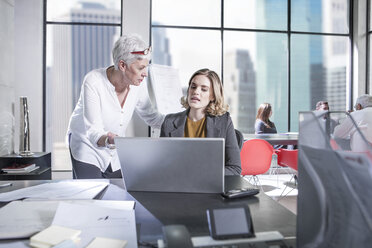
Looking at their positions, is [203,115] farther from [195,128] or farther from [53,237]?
[53,237]

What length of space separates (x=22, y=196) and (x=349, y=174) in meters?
1.09

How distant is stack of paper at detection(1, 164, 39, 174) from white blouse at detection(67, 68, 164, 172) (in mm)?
1418

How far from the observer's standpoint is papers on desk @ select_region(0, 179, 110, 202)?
1165 mm

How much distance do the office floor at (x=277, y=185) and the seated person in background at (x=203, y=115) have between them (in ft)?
7.59

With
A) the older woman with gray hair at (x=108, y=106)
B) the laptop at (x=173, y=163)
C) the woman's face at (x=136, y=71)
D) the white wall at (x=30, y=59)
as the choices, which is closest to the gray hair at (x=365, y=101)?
the older woman with gray hair at (x=108, y=106)

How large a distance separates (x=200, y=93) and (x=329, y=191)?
1566 millimetres

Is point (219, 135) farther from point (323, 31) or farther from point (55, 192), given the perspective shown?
point (323, 31)

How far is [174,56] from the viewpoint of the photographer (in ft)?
19.7

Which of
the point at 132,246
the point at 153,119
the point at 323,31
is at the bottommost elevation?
the point at 132,246

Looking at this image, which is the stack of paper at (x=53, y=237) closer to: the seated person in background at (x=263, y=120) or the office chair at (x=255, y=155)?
the office chair at (x=255, y=155)

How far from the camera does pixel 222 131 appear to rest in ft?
6.57

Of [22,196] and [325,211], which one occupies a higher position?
[325,211]

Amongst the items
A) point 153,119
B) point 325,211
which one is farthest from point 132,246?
point 153,119

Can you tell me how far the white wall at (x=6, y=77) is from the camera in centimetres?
383
